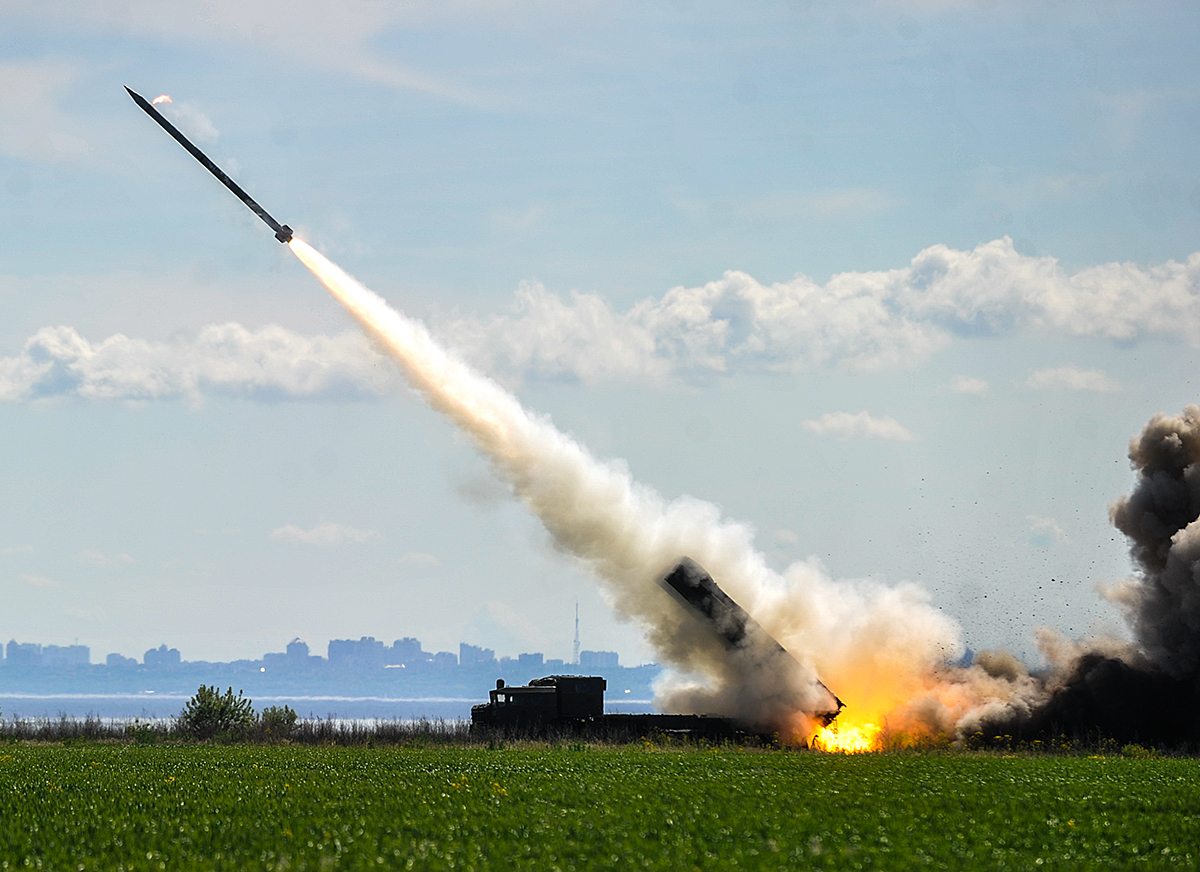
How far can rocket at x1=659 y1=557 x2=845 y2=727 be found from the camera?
42656mm

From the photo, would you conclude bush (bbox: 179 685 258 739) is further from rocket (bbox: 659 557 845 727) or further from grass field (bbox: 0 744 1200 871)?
rocket (bbox: 659 557 845 727)

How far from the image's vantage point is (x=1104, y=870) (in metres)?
18.0

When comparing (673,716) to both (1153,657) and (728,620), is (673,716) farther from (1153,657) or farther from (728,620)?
(1153,657)

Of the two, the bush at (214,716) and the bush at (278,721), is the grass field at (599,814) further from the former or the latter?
the bush at (214,716)

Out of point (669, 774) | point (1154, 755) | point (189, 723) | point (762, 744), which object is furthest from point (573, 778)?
point (189, 723)

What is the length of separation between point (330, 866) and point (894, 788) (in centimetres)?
1320

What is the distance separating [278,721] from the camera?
4991 centimetres

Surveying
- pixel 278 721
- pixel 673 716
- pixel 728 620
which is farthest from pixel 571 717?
pixel 278 721

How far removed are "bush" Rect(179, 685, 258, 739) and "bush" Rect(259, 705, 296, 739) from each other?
1.52 feet

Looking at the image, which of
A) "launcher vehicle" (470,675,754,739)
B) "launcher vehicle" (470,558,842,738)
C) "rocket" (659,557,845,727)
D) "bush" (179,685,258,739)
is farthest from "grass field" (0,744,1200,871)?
"bush" (179,685,258,739)

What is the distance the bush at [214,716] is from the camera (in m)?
49.1

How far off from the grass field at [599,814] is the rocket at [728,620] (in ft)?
27.3

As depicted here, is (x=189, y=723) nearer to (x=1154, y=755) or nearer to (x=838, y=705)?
(x=838, y=705)

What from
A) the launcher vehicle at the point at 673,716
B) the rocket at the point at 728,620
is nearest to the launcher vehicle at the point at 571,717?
the launcher vehicle at the point at 673,716
